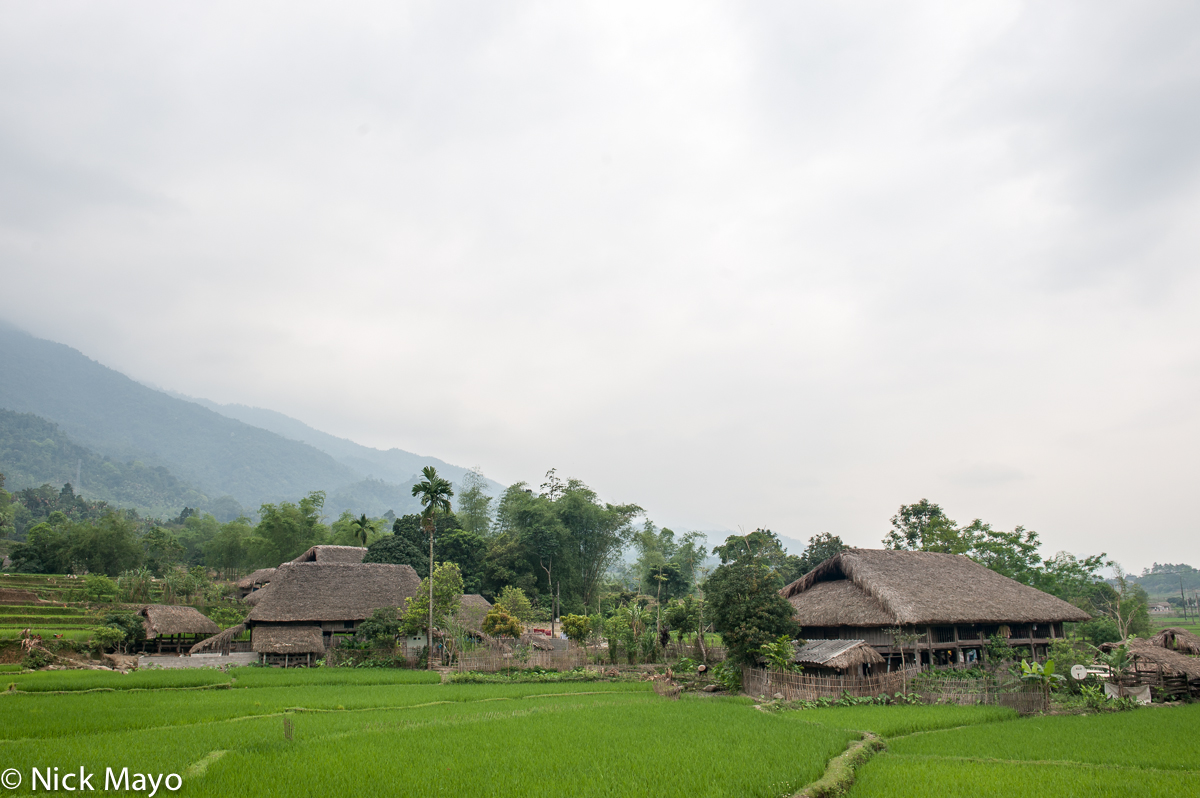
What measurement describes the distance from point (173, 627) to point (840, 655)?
3072 centimetres

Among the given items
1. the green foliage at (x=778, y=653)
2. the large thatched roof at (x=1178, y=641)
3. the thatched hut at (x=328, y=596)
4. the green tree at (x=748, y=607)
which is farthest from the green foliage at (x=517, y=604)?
the large thatched roof at (x=1178, y=641)

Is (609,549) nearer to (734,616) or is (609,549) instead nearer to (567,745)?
(734,616)

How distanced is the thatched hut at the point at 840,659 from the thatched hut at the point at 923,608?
1571mm

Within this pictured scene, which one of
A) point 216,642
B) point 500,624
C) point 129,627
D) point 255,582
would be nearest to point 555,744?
point 500,624

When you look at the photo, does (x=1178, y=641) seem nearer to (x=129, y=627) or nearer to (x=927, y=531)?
(x=927, y=531)

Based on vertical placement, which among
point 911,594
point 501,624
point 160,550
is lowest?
point 501,624

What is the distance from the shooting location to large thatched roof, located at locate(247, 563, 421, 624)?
3189cm

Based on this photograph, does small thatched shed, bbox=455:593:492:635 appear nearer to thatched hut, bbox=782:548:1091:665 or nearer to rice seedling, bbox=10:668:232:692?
rice seedling, bbox=10:668:232:692

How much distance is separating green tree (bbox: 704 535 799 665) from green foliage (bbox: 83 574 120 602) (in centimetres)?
4089

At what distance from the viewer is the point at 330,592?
34.0 meters

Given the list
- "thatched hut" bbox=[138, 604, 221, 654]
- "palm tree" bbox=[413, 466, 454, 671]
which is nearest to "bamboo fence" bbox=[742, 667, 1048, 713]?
"palm tree" bbox=[413, 466, 454, 671]

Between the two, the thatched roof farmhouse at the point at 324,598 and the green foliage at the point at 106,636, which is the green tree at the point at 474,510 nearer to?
the thatched roof farmhouse at the point at 324,598

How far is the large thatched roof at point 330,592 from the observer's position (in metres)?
31.9

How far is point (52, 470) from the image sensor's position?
197125 mm
